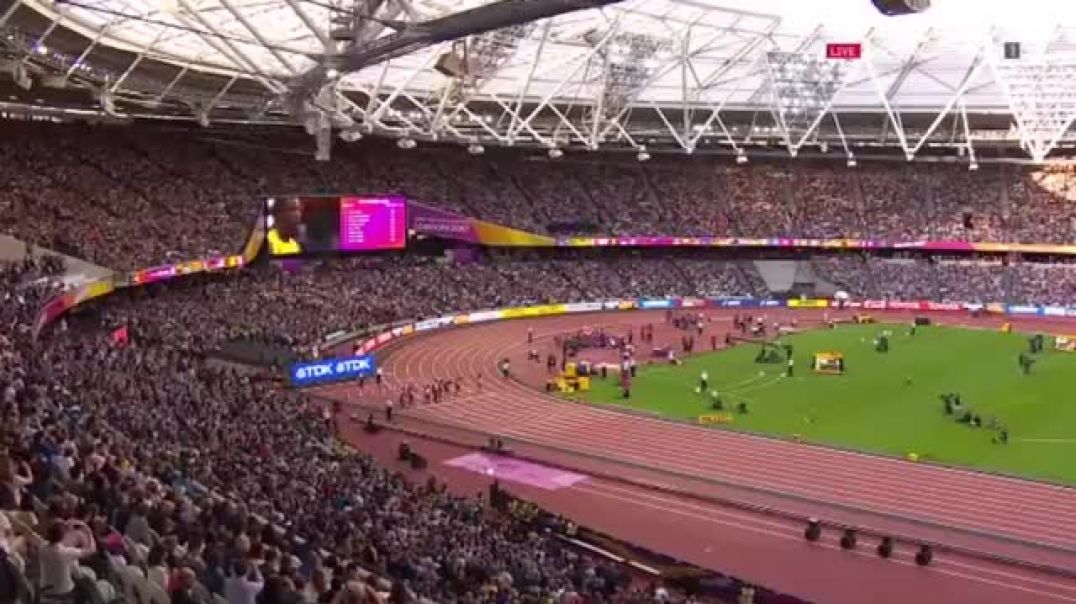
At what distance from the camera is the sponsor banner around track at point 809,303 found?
69.1 m

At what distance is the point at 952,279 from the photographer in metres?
70.6

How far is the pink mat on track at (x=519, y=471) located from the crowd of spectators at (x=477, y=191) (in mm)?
20848

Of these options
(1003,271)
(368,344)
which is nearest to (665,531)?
(368,344)

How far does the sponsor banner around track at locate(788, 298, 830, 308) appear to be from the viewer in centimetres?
6912

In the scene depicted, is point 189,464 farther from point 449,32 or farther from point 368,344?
point 368,344

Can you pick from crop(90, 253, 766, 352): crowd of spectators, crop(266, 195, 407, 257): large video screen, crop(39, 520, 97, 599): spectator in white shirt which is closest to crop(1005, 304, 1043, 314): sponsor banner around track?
crop(90, 253, 766, 352): crowd of spectators

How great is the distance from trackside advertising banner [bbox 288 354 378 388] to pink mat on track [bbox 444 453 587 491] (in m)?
11.2

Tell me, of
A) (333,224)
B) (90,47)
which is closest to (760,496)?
(90,47)

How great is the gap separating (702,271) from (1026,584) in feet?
171

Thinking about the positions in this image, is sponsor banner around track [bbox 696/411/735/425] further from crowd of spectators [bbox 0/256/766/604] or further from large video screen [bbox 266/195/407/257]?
large video screen [bbox 266/195/407/257]

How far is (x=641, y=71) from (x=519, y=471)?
91.8ft

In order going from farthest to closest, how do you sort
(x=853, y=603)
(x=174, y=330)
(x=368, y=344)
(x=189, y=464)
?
(x=368, y=344), (x=174, y=330), (x=853, y=603), (x=189, y=464)

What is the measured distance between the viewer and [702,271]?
72.5 meters

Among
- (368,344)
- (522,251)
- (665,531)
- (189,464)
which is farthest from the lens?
(522,251)
